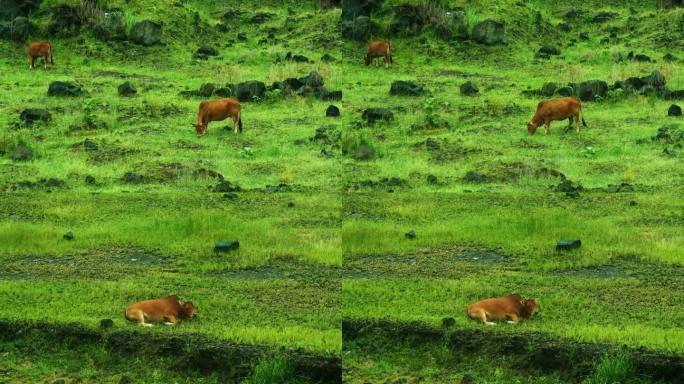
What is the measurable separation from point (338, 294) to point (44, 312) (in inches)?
133

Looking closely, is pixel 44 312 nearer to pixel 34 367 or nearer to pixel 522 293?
pixel 34 367

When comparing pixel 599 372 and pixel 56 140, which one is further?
pixel 56 140

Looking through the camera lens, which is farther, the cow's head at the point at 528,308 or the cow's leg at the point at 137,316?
the cow's leg at the point at 137,316

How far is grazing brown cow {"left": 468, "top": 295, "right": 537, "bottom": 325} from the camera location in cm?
1138

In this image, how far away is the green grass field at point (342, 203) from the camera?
11.7 metres

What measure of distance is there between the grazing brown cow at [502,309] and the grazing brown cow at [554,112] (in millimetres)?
13206

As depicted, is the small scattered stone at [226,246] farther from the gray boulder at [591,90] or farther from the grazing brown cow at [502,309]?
the gray boulder at [591,90]

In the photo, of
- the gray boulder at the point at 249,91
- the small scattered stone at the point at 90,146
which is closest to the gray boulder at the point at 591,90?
the gray boulder at the point at 249,91

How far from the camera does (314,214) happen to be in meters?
16.8

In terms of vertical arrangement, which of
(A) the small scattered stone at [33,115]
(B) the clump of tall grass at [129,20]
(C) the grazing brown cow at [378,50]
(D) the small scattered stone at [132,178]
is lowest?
(D) the small scattered stone at [132,178]

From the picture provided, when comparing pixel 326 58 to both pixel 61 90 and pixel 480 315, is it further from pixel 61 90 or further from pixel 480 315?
pixel 480 315

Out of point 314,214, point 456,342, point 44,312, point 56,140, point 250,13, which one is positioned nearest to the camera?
point 456,342

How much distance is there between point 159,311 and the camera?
11.7 metres

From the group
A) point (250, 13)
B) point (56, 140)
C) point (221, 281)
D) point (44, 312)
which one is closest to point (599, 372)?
point (221, 281)
